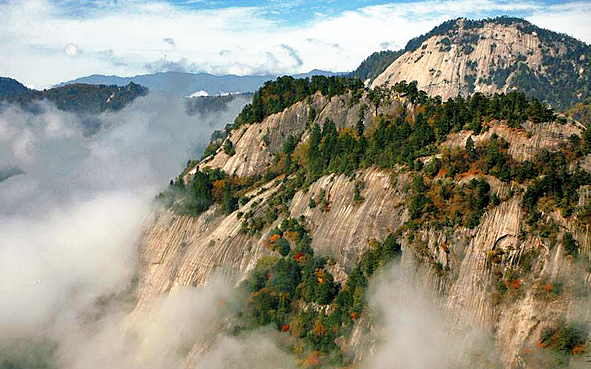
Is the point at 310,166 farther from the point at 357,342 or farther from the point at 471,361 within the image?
the point at 471,361

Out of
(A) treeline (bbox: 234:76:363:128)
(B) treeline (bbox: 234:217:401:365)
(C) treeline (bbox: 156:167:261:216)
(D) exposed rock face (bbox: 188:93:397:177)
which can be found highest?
(A) treeline (bbox: 234:76:363:128)

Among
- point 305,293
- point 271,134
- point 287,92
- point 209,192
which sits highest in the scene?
point 287,92

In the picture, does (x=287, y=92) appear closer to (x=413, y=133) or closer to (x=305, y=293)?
(x=413, y=133)

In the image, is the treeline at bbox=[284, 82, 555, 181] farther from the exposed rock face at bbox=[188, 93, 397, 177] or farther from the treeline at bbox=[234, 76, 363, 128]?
the treeline at bbox=[234, 76, 363, 128]

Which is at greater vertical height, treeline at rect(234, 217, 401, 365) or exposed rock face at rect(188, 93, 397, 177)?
exposed rock face at rect(188, 93, 397, 177)

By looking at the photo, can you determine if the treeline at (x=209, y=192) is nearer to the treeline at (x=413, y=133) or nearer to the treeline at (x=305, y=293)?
the treeline at (x=413, y=133)

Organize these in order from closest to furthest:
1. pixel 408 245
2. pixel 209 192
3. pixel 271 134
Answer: pixel 408 245, pixel 209 192, pixel 271 134

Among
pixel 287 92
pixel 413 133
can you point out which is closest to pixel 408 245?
pixel 413 133

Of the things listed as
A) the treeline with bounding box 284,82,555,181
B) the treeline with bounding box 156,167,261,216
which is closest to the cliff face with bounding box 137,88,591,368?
the treeline with bounding box 156,167,261,216
